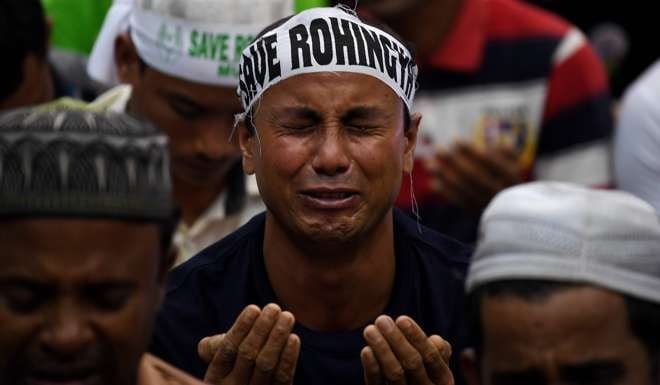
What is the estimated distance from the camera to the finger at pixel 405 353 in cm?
567

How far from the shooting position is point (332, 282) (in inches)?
244

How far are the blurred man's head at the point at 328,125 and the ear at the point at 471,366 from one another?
812 mm

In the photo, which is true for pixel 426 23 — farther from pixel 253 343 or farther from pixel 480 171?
pixel 253 343

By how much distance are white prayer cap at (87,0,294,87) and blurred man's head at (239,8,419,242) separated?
1.30 metres

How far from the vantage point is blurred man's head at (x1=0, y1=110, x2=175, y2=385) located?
15.4 feet

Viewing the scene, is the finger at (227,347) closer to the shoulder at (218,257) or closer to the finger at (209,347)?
the finger at (209,347)

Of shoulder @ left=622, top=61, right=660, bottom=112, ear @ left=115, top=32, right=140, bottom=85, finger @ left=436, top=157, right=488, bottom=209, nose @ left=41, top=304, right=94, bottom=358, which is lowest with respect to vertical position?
shoulder @ left=622, top=61, right=660, bottom=112

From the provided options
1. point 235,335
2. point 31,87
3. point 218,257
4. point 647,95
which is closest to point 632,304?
point 235,335

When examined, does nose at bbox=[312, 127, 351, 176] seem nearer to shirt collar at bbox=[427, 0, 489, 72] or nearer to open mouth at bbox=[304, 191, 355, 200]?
open mouth at bbox=[304, 191, 355, 200]

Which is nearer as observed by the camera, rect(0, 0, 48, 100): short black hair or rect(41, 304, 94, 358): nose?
rect(41, 304, 94, 358): nose

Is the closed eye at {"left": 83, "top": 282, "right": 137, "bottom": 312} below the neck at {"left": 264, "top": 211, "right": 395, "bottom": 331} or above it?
above

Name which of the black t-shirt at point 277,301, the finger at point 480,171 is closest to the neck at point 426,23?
the finger at point 480,171

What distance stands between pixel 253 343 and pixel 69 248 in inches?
44.0

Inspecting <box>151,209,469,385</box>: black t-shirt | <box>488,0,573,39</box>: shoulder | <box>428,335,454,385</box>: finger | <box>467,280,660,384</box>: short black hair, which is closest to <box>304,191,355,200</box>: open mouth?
<box>151,209,469,385</box>: black t-shirt
